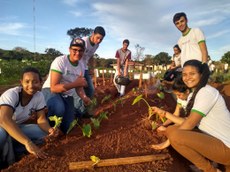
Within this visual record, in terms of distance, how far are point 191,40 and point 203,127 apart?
2089mm

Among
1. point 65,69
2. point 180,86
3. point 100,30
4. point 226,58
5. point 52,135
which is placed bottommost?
point 52,135

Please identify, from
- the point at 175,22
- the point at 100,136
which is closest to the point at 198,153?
the point at 100,136

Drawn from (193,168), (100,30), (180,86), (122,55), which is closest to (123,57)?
(122,55)

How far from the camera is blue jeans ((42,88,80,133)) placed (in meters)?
3.55

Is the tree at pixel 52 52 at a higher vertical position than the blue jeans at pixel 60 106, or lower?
higher

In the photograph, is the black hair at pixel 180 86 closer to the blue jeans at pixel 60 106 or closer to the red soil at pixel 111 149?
the red soil at pixel 111 149

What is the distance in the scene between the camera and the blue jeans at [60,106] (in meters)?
3.55

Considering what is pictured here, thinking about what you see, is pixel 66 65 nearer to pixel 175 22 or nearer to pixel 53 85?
A: pixel 53 85

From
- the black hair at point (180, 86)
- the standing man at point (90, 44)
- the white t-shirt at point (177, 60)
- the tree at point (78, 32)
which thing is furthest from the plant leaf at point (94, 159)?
the tree at point (78, 32)

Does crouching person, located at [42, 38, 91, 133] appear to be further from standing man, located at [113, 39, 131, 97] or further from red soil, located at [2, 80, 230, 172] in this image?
standing man, located at [113, 39, 131, 97]

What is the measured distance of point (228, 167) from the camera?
258 centimetres

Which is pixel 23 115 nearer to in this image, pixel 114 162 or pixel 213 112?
pixel 114 162

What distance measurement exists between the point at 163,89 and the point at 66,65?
11.0 feet

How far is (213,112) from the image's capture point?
2.47 metres
